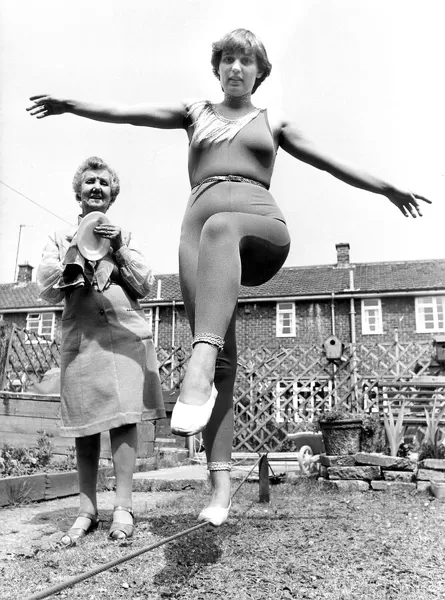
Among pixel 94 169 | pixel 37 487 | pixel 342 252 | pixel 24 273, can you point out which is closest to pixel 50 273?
pixel 94 169

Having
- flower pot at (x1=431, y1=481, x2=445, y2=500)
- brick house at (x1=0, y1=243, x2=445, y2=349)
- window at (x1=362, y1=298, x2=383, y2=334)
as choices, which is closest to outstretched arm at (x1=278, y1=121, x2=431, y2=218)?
flower pot at (x1=431, y1=481, x2=445, y2=500)

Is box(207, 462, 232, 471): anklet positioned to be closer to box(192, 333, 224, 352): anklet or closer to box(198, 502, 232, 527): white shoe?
box(198, 502, 232, 527): white shoe

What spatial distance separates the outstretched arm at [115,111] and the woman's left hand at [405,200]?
0.93 metres

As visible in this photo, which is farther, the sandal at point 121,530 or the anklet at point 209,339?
the sandal at point 121,530

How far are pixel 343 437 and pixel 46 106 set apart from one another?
496 centimetres

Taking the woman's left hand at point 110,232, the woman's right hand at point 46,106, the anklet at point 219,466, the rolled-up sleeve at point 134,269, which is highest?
the woman's right hand at point 46,106

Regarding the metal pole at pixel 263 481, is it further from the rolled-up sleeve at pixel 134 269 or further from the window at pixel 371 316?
the window at pixel 371 316

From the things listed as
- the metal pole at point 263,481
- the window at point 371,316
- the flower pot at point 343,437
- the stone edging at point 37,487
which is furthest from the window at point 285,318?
the metal pole at point 263,481

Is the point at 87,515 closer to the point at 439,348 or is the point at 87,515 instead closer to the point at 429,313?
the point at 439,348

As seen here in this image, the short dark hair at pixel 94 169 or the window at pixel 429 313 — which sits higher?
the window at pixel 429 313

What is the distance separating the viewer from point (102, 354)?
2682mm

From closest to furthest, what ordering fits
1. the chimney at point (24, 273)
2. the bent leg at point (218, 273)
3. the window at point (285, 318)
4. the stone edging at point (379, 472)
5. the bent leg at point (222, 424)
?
the bent leg at point (218, 273) → the bent leg at point (222, 424) → the stone edging at point (379, 472) → the window at point (285, 318) → the chimney at point (24, 273)

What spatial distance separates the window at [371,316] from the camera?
23.4 meters

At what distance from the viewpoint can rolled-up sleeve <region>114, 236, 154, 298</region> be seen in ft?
9.05
